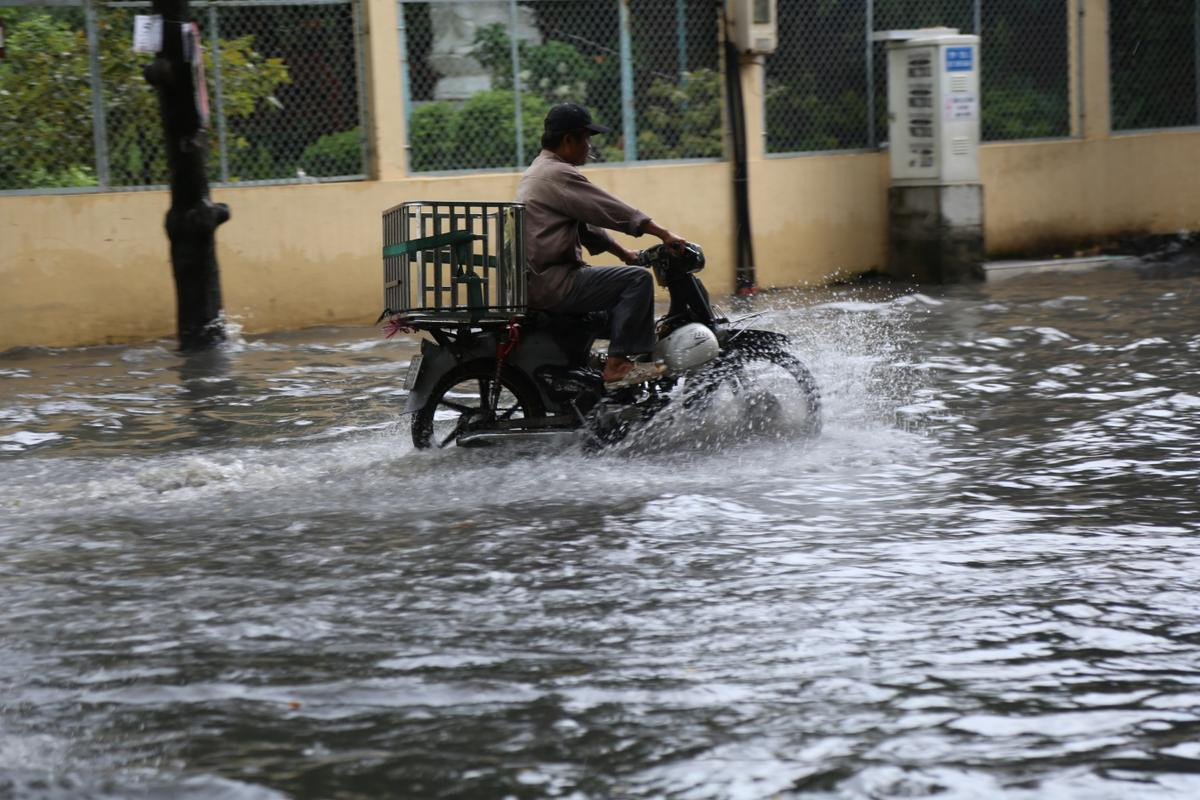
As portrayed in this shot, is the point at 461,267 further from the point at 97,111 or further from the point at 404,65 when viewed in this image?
the point at 404,65

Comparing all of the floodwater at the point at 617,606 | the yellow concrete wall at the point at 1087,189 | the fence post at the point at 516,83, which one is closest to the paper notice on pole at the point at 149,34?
the floodwater at the point at 617,606

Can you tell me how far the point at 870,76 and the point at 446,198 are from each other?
4.99 meters

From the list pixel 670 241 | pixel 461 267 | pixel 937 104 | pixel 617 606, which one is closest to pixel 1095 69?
pixel 937 104

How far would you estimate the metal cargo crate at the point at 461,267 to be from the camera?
7.48 m

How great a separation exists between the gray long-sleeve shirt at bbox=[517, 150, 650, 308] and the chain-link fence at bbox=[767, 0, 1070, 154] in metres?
8.64

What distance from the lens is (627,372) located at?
7863mm

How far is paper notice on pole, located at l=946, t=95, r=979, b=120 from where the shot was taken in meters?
15.7

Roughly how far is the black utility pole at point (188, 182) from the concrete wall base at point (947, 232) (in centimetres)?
726

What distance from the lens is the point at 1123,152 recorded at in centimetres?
1786

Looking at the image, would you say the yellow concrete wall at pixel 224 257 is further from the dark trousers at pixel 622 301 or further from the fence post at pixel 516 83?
the dark trousers at pixel 622 301

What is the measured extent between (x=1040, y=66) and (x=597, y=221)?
11377mm

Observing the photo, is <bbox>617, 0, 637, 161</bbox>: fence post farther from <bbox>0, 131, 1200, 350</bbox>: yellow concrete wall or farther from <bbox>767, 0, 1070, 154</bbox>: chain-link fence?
<bbox>767, 0, 1070, 154</bbox>: chain-link fence

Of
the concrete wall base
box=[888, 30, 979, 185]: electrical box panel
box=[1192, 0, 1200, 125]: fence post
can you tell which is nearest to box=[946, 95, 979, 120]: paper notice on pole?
box=[888, 30, 979, 185]: electrical box panel

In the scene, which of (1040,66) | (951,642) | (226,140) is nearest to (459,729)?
(951,642)
